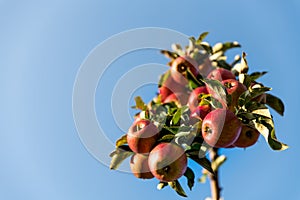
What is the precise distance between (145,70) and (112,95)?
399 millimetres

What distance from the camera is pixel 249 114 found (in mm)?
2080

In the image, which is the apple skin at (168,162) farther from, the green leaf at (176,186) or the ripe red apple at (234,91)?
the ripe red apple at (234,91)

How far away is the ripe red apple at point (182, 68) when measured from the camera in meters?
2.85

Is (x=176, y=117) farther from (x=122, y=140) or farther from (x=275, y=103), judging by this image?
(x=275, y=103)

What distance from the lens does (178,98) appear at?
273cm

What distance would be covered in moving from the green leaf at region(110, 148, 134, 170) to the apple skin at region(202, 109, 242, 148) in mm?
502

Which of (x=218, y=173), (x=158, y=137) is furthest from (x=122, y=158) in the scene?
(x=218, y=173)

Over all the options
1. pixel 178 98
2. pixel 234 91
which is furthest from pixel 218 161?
pixel 234 91

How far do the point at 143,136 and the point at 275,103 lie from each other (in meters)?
0.95

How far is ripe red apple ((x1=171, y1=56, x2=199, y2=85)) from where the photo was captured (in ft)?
9.35

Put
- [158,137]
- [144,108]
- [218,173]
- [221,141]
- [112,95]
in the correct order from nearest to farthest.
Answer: [221,141] < [158,137] < [144,108] < [218,173] < [112,95]

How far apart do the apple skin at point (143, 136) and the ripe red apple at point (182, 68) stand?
0.71 m

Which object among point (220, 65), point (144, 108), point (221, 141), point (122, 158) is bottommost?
point (221, 141)

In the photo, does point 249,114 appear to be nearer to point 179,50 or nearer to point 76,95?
point 179,50
